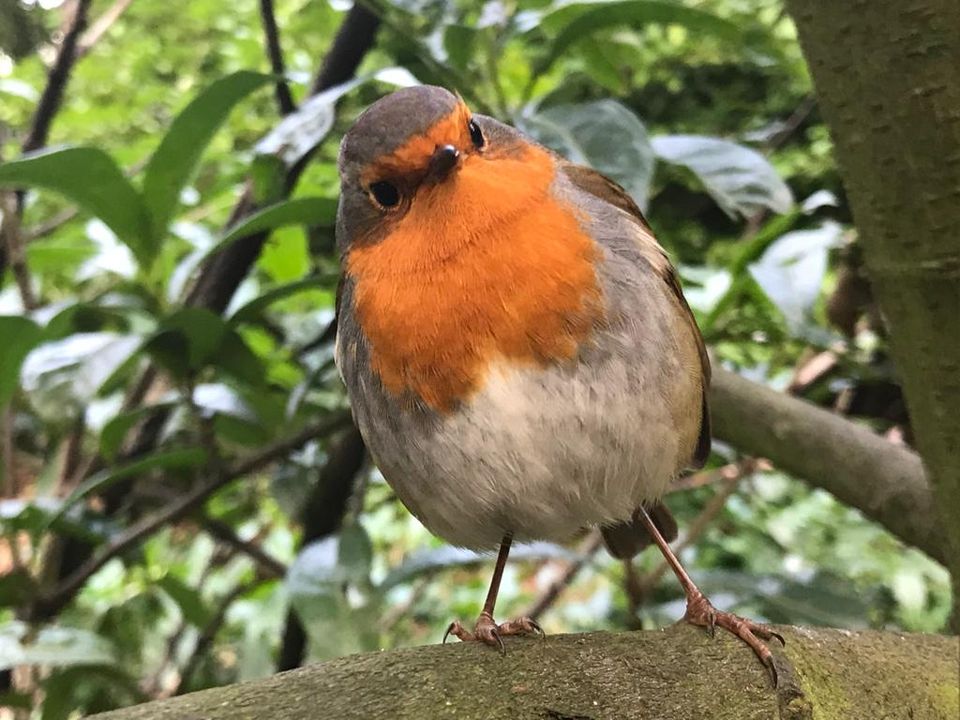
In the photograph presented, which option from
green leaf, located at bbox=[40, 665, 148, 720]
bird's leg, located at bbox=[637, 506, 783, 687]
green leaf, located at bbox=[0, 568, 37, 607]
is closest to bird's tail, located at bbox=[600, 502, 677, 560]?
bird's leg, located at bbox=[637, 506, 783, 687]

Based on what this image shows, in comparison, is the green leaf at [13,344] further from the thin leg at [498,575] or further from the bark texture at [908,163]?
the bark texture at [908,163]

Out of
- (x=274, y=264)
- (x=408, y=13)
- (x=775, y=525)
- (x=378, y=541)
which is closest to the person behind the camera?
(x=408, y=13)

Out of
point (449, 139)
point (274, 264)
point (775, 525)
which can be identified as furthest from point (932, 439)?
point (775, 525)

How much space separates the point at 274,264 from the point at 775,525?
1.48 m

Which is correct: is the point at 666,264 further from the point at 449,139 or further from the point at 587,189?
the point at 449,139

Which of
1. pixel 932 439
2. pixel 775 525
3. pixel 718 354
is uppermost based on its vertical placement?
pixel 932 439

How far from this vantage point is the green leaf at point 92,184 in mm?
1027

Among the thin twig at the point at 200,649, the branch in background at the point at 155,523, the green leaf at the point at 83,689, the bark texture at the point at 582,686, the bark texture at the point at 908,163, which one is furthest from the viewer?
the thin twig at the point at 200,649

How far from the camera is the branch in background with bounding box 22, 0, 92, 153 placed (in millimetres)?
1420

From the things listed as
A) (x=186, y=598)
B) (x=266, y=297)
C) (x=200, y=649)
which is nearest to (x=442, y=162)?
(x=266, y=297)

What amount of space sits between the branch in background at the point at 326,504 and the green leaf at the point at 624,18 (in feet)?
2.63

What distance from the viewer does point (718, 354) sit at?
70.2 inches

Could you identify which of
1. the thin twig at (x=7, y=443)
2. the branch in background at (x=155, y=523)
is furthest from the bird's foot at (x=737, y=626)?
the thin twig at (x=7, y=443)

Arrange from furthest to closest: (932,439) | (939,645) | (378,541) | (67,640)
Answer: (378,541) < (67,640) < (932,439) < (939,645)
